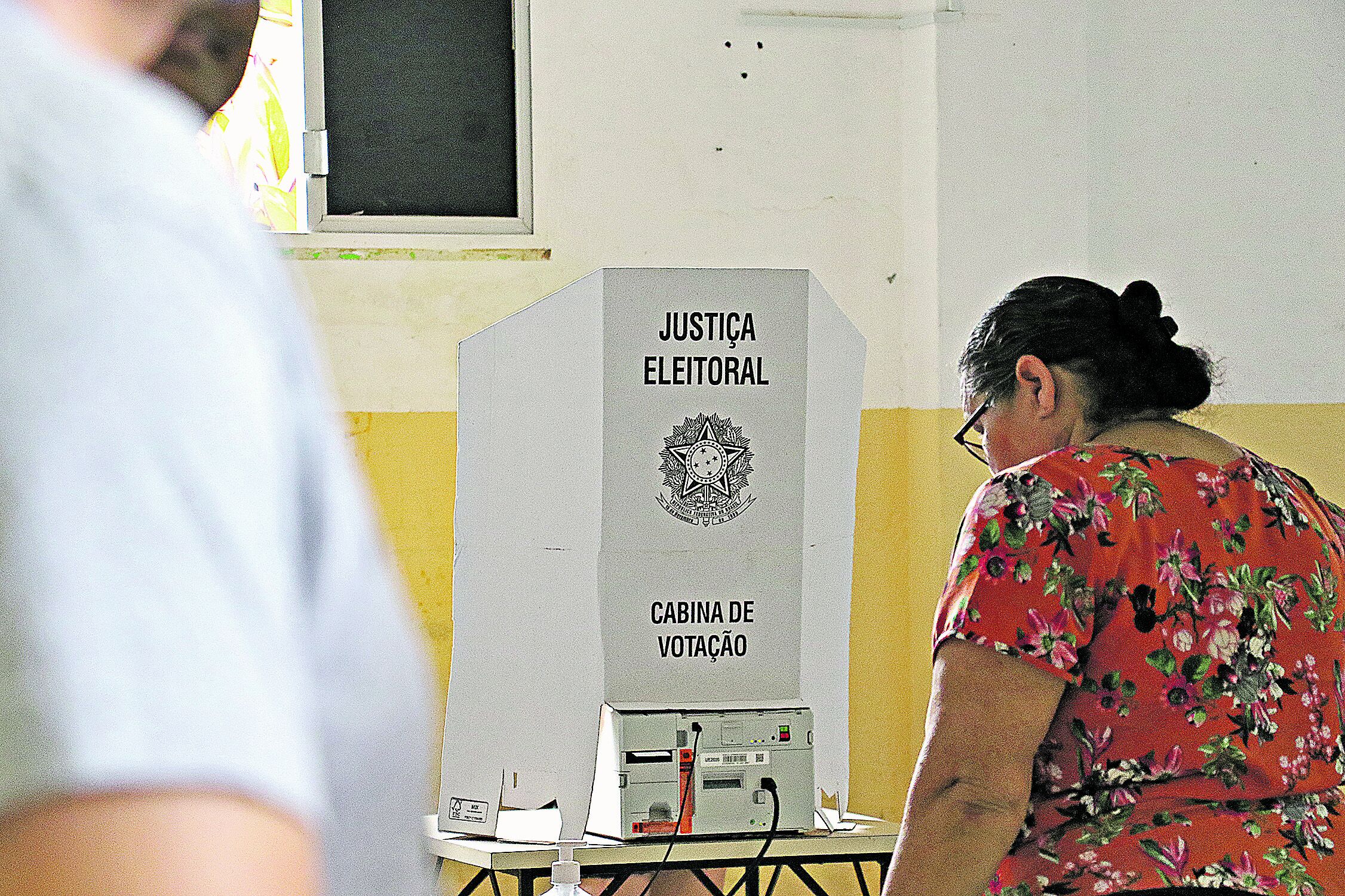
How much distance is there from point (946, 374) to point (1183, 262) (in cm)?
65

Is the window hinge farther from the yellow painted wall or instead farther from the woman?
the woman

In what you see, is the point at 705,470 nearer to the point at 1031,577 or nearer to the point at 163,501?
the point at 1031,577

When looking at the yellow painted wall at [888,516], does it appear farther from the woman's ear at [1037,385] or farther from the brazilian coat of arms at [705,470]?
Answer: the woman's ear at [1037,385]

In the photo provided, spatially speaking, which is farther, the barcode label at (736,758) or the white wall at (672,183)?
the white wall at (672,183)

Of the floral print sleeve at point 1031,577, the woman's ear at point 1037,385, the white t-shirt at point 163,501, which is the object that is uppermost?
the woman's ear at point 1037,385

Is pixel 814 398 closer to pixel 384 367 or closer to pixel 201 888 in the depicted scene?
pixel 384 367

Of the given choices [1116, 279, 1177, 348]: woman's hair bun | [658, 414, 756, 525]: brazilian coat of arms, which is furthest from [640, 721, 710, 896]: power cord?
[1116, 279, 1177, 348]: woman's hair bun

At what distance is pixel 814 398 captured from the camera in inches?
82.1

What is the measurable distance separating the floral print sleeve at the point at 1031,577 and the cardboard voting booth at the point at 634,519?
2.26 ft

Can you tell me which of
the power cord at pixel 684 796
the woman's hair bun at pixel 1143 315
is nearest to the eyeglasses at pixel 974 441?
the woman's hair bun at pixel 1143 315

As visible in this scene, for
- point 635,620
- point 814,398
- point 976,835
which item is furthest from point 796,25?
point 976,835

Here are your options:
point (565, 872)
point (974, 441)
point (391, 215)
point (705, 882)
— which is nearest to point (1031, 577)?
point (974, 441)

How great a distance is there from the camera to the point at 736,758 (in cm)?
204

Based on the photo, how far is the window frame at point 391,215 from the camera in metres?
3.23
